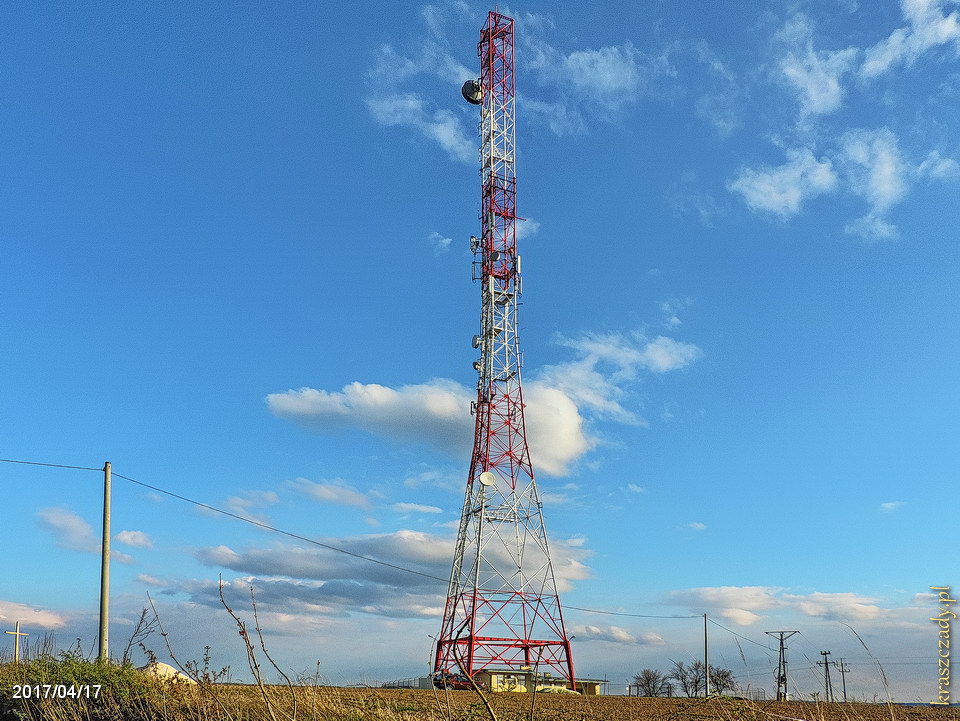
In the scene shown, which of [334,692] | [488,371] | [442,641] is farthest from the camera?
[488,371]

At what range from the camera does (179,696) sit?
1392 centimetres

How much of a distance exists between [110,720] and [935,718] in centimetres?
1583

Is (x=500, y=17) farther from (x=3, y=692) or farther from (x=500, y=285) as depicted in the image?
(x=3, y=692)

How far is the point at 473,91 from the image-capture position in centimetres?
4472

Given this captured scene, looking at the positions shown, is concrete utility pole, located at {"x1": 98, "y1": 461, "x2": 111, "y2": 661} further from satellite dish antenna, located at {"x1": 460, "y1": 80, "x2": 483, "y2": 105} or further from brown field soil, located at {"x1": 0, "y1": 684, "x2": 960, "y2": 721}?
satellite dish antenna, located at {"x1": 460, "y1": 80, "x2": 483, "y2": 105}

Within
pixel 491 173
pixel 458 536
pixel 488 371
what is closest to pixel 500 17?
pixel 491 173
